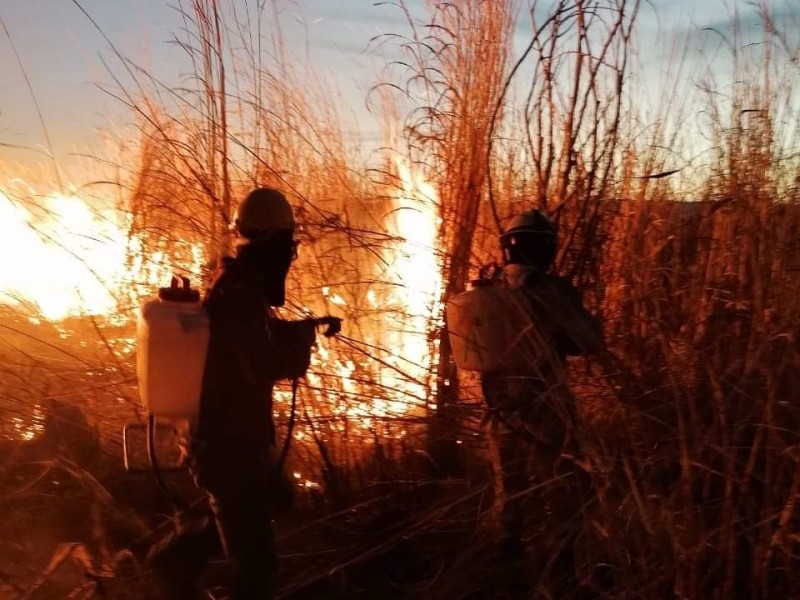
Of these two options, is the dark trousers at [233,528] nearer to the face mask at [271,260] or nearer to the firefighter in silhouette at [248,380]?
the firefighter in silhouette at [248,380]

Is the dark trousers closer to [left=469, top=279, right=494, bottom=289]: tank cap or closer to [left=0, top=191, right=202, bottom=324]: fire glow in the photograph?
[left=469, top=279, right=494, bottom=289]: tank cap

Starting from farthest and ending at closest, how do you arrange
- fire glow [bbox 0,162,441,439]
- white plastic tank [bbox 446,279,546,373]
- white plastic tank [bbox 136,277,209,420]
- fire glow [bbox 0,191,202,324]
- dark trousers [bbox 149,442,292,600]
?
fire glow [bbox 0,191,202,324] < fire glow [bbox 0,162,441,439] < white plastic tank [bbox 446,279,546,373] < dark trousers [bbox 149,442,292,600] < white plastic tank [bbox 136,277,209,420]

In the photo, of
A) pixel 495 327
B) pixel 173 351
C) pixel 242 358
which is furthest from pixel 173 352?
pixel 495 327

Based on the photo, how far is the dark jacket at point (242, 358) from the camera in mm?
2148

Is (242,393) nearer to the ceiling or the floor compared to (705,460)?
nearer to the ceiling

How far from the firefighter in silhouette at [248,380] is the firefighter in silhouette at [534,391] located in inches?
27.2

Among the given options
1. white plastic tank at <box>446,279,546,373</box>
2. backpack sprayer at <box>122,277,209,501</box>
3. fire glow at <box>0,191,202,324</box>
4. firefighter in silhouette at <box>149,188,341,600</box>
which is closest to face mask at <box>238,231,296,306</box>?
firefighter in silhouette at <box>149,188,341,600</box>

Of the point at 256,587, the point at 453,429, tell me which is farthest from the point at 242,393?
the point at 453,429

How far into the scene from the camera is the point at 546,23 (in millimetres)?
3180

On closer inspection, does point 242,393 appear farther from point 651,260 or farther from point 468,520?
point 651,260

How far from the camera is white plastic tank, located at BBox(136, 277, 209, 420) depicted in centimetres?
209

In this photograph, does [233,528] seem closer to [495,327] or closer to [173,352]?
[173,352]

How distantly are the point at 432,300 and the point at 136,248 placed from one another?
133 cm

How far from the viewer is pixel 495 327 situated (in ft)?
8.65
